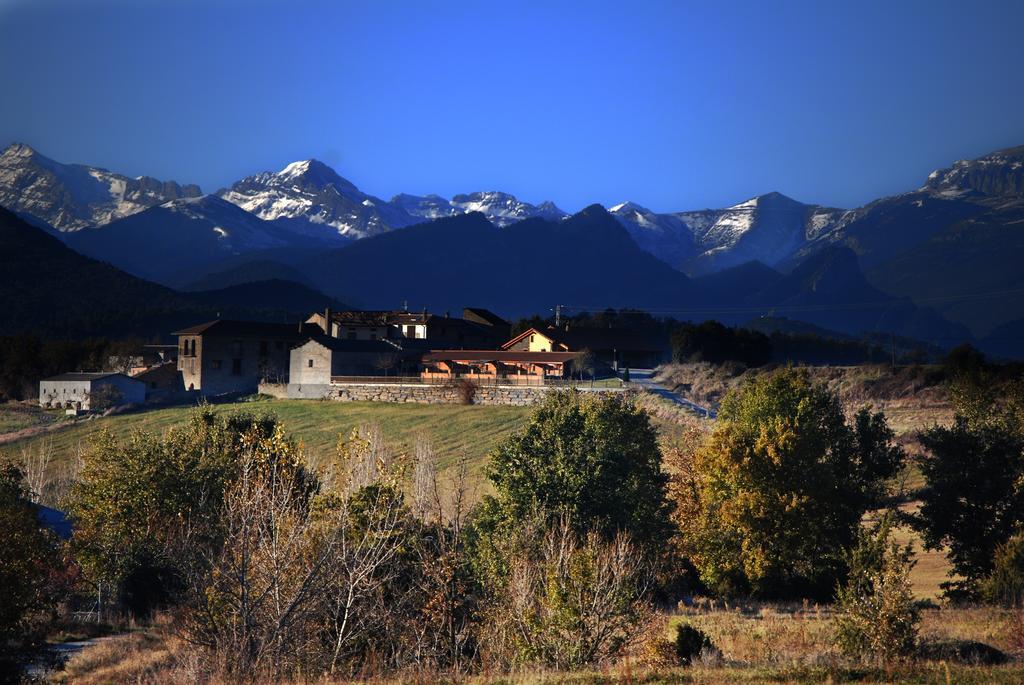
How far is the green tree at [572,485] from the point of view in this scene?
35219mm

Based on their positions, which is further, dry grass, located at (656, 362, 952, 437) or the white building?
the white building

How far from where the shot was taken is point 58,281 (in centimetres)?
18175

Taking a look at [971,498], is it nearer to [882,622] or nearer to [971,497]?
[971,497]

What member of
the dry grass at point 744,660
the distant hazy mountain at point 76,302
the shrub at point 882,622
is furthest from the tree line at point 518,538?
the distant hazy mountain at point 76,302

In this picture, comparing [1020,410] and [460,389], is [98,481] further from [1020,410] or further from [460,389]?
[460,389]

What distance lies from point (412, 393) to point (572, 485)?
5846 centimetres

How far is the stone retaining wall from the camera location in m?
87.2

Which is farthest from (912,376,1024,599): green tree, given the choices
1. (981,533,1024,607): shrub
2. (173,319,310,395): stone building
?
(173,319,310,395): stone building

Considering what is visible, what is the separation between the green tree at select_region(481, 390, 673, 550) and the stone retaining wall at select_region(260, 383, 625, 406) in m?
40.4

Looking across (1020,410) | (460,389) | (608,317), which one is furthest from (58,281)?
(1020,410)

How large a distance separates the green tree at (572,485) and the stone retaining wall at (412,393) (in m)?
40.4

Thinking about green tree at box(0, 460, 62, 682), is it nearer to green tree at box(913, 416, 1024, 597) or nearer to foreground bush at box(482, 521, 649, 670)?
foreground bush at box(482, 521, 649, 670)

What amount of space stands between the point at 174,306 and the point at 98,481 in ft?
492

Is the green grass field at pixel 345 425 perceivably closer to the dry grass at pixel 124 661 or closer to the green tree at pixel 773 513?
the green tree at pixel 773 513
